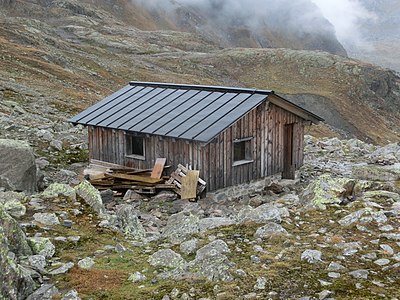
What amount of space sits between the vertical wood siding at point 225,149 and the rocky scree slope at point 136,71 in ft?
32.8

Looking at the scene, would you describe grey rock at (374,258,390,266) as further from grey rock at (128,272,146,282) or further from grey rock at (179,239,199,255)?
grey rock at (128,272,146,282)

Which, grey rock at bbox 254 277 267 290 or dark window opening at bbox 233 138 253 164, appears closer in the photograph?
grey rock at bbox 254 277 267 290

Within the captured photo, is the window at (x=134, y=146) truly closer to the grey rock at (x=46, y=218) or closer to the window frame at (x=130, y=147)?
the window frame at (x=130, y=147)

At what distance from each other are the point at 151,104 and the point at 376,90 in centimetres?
8939

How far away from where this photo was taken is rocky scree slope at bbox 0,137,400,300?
8203 millimetres

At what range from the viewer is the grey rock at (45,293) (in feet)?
26.1

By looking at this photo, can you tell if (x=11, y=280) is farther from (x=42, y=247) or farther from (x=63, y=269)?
(x=42, y=247)

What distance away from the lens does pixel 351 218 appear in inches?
479

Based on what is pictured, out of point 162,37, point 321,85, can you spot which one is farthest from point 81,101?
point 162,37

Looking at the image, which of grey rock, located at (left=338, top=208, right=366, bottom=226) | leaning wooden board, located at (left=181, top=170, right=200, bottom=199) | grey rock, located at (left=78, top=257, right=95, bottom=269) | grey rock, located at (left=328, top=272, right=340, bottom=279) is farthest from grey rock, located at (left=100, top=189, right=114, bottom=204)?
grey rock, located at (left=328, top=272, right=340, bottom=279)

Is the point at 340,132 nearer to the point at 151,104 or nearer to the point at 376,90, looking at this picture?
the point at 376,90

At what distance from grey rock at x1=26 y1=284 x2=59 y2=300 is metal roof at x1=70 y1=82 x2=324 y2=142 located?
10327 millimetres

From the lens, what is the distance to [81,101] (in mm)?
49125

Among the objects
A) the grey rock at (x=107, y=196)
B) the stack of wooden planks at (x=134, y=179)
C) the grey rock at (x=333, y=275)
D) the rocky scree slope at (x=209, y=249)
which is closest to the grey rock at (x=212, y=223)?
the rocky scree slope at (x=209, y=249)
